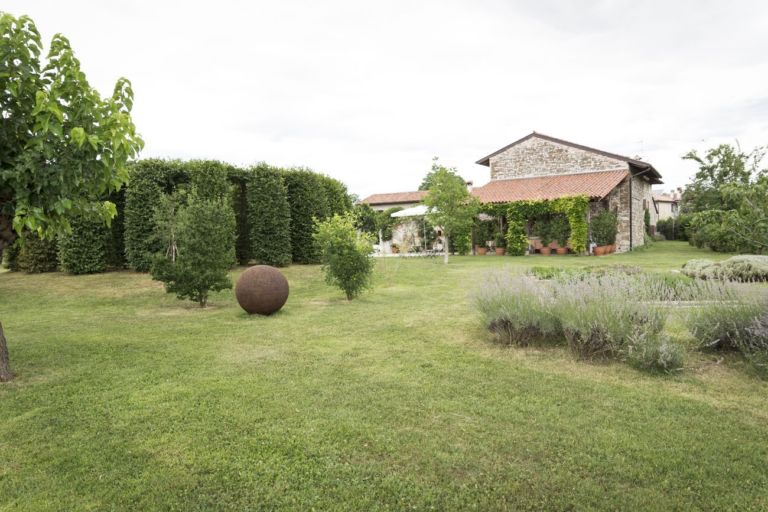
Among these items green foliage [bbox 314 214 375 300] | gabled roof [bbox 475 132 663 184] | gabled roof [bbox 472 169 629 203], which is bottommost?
green foliage [bbox 314 214 375 300]

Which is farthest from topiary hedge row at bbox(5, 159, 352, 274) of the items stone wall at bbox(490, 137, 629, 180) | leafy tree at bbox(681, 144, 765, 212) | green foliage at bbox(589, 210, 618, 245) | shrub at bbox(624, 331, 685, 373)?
leafy tree at bbox(681, 144, 765, 212)

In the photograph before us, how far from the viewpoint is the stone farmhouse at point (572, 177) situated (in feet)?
84.8

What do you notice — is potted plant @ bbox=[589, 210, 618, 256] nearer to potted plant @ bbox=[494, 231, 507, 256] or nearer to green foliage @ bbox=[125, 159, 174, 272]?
potted plant @ bbox=[494, 231, 507, 256]

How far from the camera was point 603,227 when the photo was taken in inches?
970

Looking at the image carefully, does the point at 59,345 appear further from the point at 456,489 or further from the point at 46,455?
the point at 456,489

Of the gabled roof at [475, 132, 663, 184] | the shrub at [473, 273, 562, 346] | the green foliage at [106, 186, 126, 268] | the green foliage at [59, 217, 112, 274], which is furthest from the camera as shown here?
the gabled roof at [475, 132, 663, 184]

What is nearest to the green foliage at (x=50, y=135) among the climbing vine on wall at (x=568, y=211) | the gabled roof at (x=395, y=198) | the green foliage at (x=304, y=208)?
the green foliage at (x=304, y=208)

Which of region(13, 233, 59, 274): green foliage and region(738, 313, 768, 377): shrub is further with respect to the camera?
region(13, 233, 59, 274): green foliage

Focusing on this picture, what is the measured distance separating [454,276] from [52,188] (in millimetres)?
12762

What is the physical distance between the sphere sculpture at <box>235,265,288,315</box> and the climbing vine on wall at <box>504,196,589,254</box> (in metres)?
18.2

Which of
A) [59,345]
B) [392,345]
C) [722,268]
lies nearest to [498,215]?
[722,268]

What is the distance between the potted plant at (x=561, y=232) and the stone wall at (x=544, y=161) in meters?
5.13

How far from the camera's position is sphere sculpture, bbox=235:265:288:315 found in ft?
32.6

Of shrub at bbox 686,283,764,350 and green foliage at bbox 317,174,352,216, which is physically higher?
green foliage at bbox 317,174,352,216
